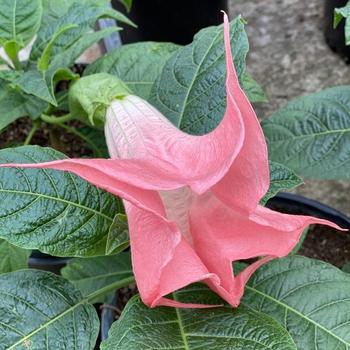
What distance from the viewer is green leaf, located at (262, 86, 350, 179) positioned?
88 cm

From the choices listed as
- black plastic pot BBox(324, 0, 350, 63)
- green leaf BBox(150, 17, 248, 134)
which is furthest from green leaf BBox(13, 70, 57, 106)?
black plastic pot BBox(324, 0, 350, 63)

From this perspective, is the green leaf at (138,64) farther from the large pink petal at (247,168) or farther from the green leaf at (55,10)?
the large pink petal at (247,168)

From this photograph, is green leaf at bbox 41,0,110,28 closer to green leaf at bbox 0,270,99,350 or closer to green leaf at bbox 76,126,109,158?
green leaf at bbox 76,126,109,158

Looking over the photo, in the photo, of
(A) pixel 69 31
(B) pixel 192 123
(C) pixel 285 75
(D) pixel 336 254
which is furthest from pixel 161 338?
(C) pixel 285 75

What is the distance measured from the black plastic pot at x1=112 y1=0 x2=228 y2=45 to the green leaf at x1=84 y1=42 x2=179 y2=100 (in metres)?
0.80

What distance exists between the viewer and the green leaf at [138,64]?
925mm

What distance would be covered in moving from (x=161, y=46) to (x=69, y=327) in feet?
1.43

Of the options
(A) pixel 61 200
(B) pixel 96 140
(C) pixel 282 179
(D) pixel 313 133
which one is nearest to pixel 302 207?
(D) pixel 313 133

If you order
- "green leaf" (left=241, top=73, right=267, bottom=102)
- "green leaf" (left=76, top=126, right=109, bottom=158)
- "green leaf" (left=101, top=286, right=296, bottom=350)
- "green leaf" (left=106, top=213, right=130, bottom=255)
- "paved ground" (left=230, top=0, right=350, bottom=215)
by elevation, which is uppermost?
"green leaf" (left=106, top=213, right=130, bottom=255)

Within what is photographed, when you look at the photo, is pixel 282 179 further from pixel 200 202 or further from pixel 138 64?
pixel 138 64

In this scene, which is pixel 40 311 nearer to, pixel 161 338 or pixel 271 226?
pixel 161 338

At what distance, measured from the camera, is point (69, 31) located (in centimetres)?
86

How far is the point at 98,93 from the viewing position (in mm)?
702

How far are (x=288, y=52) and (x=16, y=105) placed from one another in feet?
3.77
